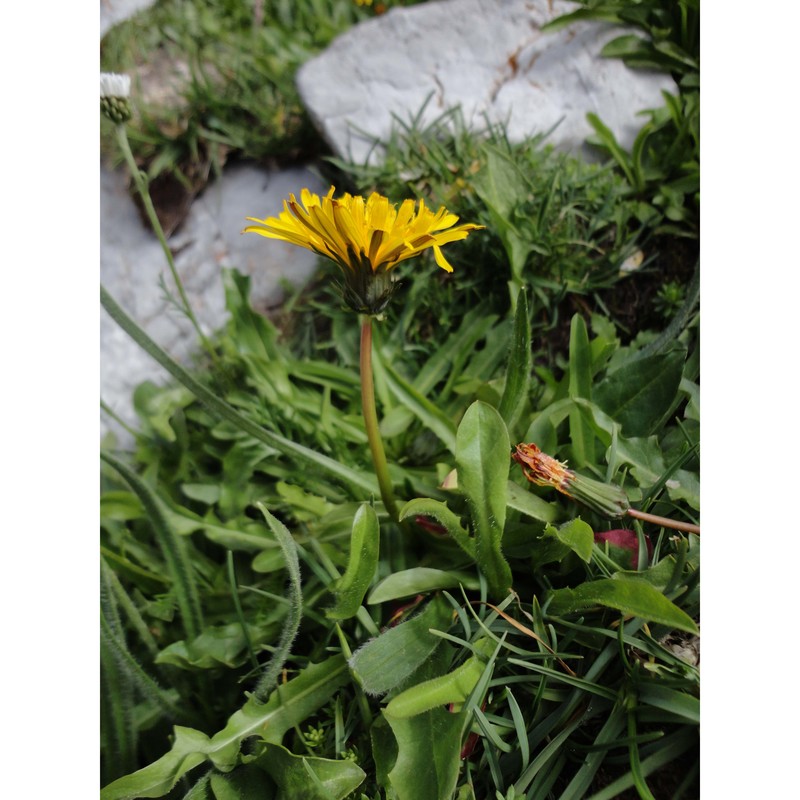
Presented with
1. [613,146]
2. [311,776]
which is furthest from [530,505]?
[613,146]

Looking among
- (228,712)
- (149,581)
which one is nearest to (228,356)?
(149,581)

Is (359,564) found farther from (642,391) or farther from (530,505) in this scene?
(642,391)

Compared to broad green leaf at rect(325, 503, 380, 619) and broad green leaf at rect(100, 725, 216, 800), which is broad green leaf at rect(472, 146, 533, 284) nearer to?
broad green leaf at rect(325, 503, 380, 619)

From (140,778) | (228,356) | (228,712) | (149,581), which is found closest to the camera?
(140,778)

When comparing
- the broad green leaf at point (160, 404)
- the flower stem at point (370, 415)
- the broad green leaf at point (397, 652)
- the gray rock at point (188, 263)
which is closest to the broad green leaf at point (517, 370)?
the flower stem at point (370, 415)

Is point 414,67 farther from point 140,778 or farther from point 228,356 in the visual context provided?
point 140,778

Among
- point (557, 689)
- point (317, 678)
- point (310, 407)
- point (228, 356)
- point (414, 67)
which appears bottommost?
point (557, 689)
